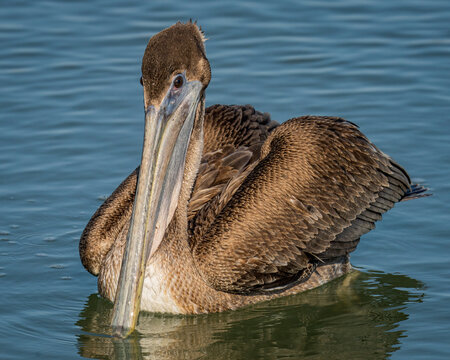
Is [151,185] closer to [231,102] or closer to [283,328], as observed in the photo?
[283,328]

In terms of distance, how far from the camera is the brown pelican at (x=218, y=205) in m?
6.44

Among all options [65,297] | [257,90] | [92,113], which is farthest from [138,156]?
[65,297]

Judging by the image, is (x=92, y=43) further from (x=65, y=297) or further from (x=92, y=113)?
(x=65, y=297)

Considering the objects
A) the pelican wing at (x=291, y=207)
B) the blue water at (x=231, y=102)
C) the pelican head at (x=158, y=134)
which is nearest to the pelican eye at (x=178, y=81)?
the pelican head at (x=158, y=134)

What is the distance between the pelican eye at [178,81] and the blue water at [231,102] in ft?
5.62

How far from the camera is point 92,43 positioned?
1208cm

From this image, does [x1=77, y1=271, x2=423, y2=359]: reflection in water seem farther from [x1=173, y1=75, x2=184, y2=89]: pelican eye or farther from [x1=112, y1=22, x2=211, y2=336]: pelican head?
[x1=173, y1=75, x2=184, y2=89]: pelican eye

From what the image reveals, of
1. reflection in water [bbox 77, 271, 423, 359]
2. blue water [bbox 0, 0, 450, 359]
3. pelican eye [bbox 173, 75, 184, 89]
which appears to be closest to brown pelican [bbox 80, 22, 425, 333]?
pelican eye [bbox 173, 75, 184, 89]

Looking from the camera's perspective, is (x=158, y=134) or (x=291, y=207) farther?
(x=291, y=207)

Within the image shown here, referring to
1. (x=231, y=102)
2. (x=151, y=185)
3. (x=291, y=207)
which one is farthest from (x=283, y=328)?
(x=231, y=102)

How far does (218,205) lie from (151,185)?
116 cm

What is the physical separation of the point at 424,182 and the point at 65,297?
11.2 ft

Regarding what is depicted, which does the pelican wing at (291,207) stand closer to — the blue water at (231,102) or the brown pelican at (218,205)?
the brown pelican at (218,205)

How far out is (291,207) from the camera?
7.23 metres
